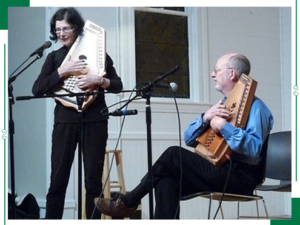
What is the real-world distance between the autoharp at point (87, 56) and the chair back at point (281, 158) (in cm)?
138

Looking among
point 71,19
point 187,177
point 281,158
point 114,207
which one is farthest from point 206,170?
point 71,19

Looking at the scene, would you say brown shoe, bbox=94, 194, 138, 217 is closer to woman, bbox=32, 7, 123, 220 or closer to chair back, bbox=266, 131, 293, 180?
woman, bbox=32, 7, 123, 220

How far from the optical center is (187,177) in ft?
9.10

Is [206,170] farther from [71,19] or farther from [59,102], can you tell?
[71,19]

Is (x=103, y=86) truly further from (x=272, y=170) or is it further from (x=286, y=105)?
(x=286, y=105)

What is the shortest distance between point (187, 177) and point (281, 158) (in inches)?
46.9

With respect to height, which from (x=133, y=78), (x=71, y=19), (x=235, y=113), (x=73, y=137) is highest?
(x=71, y=19)

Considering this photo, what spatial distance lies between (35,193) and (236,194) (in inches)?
87.7

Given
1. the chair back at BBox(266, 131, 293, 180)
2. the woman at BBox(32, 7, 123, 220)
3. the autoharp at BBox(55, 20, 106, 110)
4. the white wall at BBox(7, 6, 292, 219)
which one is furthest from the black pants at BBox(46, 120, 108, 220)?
the white wall at BBox(7, 6, 292, 219)

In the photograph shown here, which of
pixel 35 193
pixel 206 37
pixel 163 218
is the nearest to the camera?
pixel 163 218

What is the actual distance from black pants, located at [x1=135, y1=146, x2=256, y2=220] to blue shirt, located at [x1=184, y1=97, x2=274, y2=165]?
104mm

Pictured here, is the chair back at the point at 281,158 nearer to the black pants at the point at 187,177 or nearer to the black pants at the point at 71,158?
the black pants at the point at 187,177
